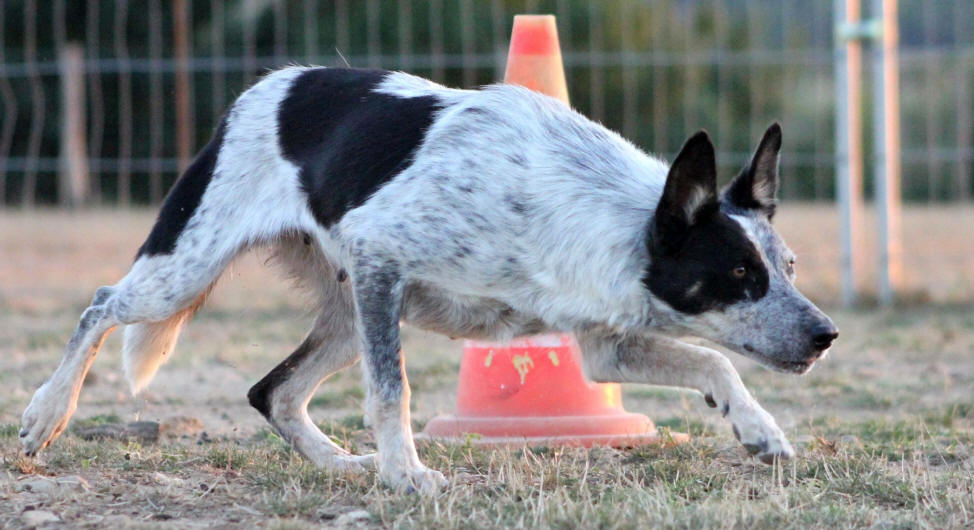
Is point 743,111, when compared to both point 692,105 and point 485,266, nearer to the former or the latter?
point 692,105

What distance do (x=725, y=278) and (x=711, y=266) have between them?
0.05 meters

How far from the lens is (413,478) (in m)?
3.74

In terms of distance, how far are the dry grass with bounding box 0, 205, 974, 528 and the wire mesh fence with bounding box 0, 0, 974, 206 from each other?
2.07 metres

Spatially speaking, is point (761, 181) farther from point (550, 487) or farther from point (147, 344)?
point (147, 344)

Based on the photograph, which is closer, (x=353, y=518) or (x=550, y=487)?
(x=353, y=518)

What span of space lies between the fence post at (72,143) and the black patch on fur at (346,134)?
18.7 ft

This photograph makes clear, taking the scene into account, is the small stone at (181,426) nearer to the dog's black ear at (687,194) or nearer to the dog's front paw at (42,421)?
the dog's front paw at (42,421)

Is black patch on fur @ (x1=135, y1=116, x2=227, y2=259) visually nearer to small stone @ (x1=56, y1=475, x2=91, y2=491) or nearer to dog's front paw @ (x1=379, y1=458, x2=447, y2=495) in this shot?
small stone @ (x1=56, y1=475, x2=91, y2=491)

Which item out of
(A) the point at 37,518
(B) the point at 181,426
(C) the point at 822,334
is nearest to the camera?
(A) the point at 37,518

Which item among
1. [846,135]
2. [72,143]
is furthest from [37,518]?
[72,143]

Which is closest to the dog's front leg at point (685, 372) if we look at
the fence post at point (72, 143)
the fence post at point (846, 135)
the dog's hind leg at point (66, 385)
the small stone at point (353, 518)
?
the small stone at point (353, 518)

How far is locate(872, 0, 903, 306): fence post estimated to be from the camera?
879 centimetres

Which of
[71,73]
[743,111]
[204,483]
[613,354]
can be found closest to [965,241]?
[743,111]

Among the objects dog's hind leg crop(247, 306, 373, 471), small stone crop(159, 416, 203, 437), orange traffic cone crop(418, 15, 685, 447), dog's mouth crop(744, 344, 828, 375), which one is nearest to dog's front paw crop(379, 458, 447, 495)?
dog's hind leg crop(247, 306, 373, 471)
